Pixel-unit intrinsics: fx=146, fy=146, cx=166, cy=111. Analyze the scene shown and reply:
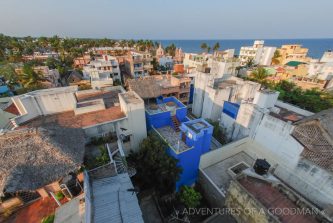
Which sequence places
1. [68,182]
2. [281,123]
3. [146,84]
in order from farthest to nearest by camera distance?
[146,84] → [281,123] → [68,182]

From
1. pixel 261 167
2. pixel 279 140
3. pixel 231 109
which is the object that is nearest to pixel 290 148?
pixel 279 140

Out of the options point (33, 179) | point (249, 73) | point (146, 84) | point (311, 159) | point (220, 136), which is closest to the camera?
point (33, 179)

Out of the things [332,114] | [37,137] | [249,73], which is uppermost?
[37,137]

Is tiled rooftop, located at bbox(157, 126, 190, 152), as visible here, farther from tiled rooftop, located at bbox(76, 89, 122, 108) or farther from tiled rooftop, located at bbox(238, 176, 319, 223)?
tiled rooftop, located at bbox(76, 89, 122, 108)

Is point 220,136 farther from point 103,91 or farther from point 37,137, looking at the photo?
point 37,137

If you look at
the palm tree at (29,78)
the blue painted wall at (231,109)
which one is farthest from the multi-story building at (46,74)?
the blue painted wall at (231,109)

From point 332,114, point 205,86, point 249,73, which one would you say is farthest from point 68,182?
point 249,73

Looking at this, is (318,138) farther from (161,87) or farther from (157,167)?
(161,87)
